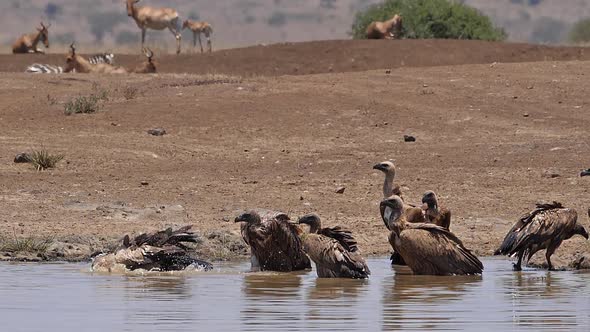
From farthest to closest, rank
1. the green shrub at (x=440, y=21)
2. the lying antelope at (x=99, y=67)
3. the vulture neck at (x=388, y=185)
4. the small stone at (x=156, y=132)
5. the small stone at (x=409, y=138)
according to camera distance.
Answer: the green shrub at (x=440, y=21), the lying antelope at (x=99, y=67), the small stone at (x=156, y=132), the small stone at (x=409, y=138), the vulture neck at (x=388, y=185)

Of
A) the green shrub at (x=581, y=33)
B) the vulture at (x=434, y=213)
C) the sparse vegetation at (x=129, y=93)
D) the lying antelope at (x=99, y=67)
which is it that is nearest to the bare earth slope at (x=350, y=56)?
the lying antelope at (x=99, y=67)

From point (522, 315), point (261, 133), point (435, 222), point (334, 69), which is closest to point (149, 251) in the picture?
point (435, 222)

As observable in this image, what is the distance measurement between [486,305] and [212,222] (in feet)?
17.6

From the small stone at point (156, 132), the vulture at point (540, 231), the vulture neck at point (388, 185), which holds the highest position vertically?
the small stone at point (156, 132)

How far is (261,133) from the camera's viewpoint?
2161 centimetres

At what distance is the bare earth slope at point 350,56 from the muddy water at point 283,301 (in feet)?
67.6

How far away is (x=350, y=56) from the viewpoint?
34656 millimetres

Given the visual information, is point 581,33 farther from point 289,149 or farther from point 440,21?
point 289,149

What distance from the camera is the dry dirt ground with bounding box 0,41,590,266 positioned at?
15836mm

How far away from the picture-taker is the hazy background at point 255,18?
3452 inches

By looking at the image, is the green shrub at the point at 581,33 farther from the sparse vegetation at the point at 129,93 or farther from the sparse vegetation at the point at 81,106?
the sparse vegetation at the point at 81,106

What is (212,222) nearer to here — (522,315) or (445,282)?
(445,282)

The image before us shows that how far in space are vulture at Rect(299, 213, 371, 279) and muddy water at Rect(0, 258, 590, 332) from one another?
132 mm

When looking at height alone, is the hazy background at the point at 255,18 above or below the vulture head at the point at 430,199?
above
